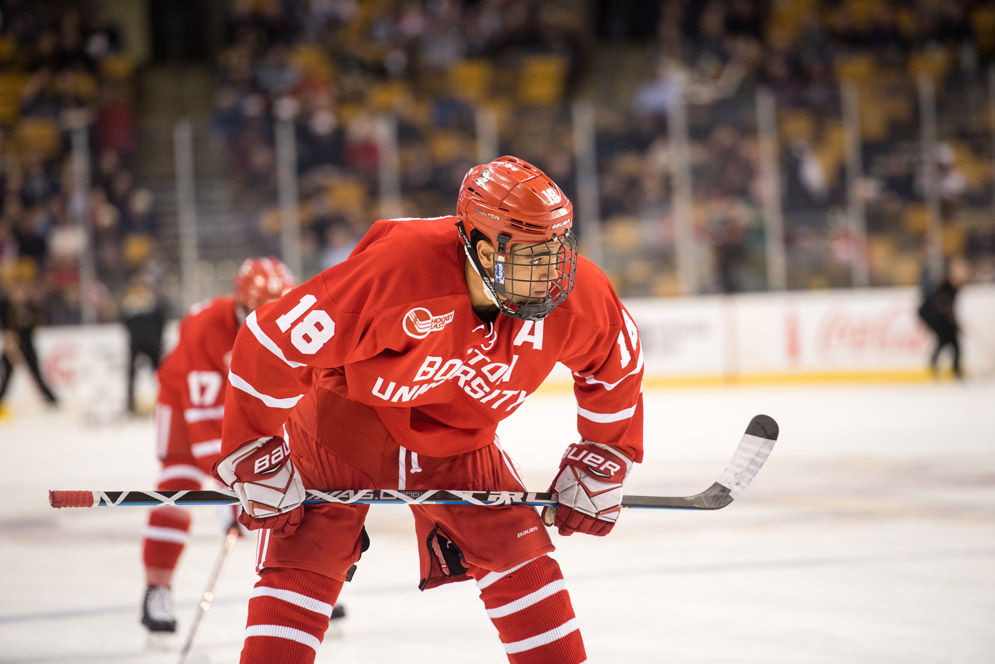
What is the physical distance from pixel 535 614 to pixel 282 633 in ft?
1.56

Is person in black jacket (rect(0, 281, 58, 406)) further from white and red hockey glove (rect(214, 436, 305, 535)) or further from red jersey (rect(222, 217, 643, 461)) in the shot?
white and red hockey glove (rect(214, 436, 305, 535))

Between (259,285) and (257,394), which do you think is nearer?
(257,394)

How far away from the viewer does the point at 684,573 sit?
401 centimetres

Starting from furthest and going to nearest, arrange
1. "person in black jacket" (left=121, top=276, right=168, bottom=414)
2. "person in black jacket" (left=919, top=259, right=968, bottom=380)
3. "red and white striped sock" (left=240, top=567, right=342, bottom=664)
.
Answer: "person in black jacket" (left=919, top=259, right=968, bottom=380), "person in black jacket" (left=121, top=276, right=168, bottom=414), "red and white striped sock" (left=240, top=567, right=342, bottom=664)

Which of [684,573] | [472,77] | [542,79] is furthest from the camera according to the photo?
[542,79]

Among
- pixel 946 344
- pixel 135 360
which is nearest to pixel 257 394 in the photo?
pixel 135 360

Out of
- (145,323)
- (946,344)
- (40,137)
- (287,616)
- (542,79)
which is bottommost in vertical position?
(946,344)

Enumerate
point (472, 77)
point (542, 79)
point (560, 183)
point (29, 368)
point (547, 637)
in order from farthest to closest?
1. point (542, 79)
2. point (472, 77)
3. point (560, 183)
4. point (29, 368)
5. point (547, 637)

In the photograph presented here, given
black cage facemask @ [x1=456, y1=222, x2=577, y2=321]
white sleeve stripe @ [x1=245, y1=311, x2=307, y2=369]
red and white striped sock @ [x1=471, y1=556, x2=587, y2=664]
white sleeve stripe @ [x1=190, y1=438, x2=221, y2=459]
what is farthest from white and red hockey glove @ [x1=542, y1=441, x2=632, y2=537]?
white sleeve stripe @ [x1=190, y1=438, x2=221, y2=459]

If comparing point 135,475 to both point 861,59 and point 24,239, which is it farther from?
point 861,59

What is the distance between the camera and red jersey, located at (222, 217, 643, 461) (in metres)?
2.02

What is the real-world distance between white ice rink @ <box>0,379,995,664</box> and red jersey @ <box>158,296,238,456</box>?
0.66m

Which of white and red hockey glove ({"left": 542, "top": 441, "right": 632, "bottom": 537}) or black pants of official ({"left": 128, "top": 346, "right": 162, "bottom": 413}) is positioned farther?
black pants of official ({"left": 128, "top": 346, "right": 162, "bottom": 413})

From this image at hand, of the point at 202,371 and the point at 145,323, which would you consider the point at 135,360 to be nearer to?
the point at 145,323
